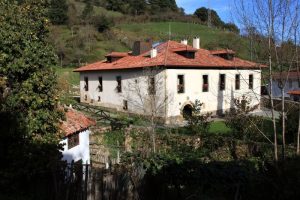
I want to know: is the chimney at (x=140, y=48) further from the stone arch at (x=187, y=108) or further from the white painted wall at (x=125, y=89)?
the stone arch at (x=187, y=108)

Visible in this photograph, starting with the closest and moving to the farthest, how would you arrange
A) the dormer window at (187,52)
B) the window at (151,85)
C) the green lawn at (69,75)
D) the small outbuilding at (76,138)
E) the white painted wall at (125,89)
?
the small outbuilding at (76,138), the window at (151,85), the white painted wall at (125,89), the dormer window at (187,52), the green lawn at (69,75)

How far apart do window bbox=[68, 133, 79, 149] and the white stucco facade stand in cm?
1089

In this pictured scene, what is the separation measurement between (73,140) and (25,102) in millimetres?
6911

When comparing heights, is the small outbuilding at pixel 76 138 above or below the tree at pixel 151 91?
below

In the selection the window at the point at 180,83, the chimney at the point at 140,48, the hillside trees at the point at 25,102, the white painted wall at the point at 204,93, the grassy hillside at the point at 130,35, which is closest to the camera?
the hillside trees at the point at 25,102

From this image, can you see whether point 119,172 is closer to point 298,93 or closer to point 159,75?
point 159,75

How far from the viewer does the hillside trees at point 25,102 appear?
33.1ft

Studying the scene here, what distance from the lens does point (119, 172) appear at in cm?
970

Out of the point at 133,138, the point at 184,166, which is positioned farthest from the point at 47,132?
the point at 133,138

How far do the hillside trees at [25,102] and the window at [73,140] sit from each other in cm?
590

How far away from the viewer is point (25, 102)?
33.6 feet

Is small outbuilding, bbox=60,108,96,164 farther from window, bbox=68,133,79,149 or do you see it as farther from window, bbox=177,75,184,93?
window, bbox=177,75,184,93

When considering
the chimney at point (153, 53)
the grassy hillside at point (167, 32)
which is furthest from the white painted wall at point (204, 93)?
the grassy hillside at point (167, 32)

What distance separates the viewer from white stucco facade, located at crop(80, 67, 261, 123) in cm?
3022
